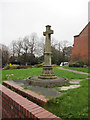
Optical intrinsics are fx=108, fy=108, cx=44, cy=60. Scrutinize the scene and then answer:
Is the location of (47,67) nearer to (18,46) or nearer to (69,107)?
(69,107)

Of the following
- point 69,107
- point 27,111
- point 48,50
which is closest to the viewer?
point 27,111

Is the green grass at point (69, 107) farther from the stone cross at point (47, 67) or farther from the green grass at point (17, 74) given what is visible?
the green grass at point (17, 74)

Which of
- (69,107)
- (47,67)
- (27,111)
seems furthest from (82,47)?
(27,111)

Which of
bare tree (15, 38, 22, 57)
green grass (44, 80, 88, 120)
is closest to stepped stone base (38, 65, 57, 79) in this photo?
green grass (44, 80, 88, 120)

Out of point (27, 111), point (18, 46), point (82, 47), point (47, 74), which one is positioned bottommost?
point (27, 111)

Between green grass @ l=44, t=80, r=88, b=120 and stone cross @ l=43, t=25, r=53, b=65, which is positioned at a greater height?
stone cross @ l=43, t=25, r=53, b=65

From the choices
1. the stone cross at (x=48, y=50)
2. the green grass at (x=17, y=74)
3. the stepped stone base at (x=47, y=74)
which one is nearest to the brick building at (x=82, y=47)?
the green grass at (x=17, y=74)

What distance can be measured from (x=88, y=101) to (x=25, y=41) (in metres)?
36.4

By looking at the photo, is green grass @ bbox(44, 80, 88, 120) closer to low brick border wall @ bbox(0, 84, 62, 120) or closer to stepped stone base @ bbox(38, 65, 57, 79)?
low brick border wall @ bbox(0, 84, 62, 120)

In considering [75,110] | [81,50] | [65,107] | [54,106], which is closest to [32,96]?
[54,106]

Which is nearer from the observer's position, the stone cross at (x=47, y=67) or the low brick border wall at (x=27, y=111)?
the low brick border wall at (x=27, y=111)

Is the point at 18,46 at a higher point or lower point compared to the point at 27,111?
higher

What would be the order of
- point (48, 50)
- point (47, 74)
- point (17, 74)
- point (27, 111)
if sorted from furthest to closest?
point (17, 74), point (48, 50), point (47, 74), point (27, 111)

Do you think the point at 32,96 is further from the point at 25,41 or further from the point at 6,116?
the point at 25,41
